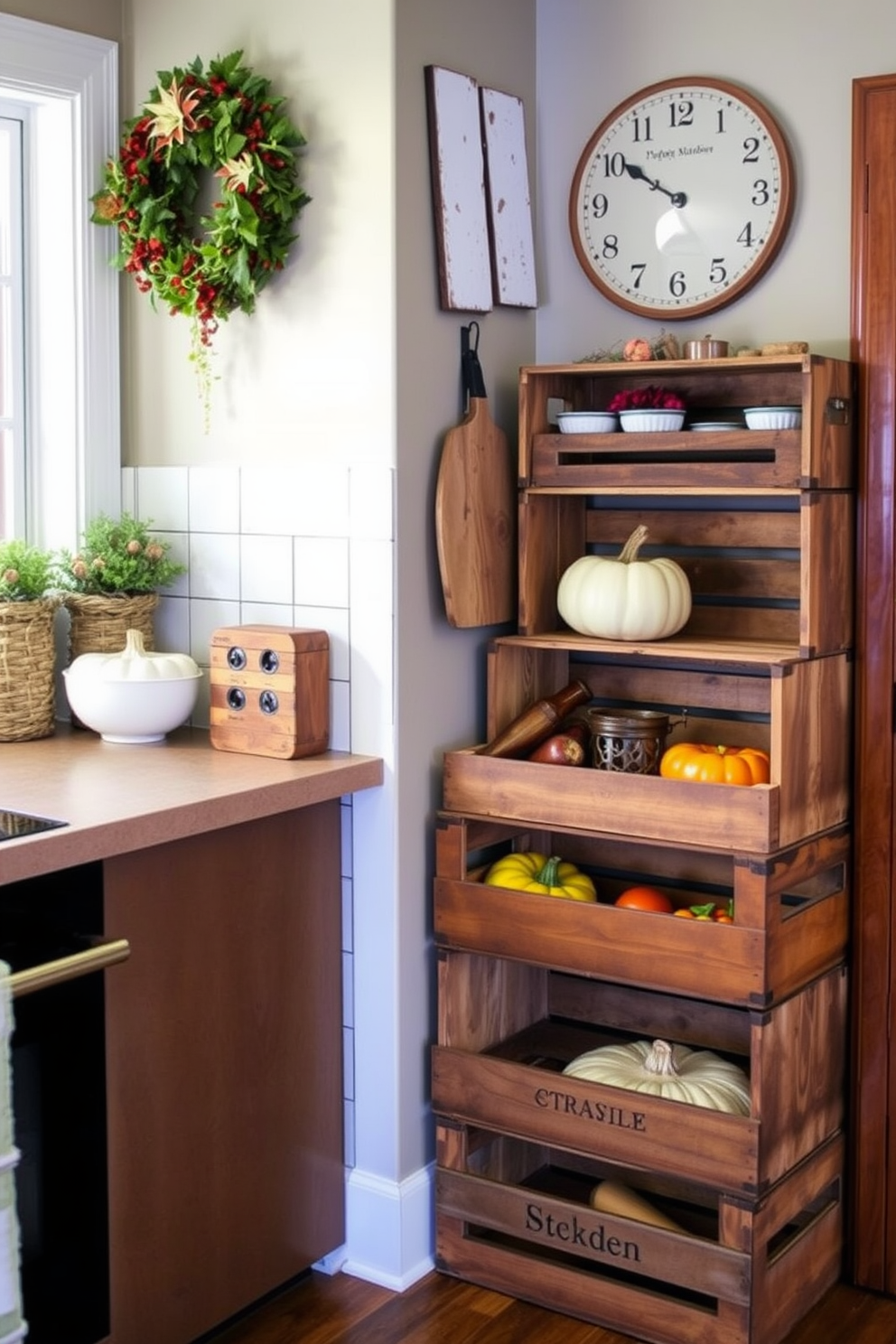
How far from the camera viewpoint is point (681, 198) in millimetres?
2875

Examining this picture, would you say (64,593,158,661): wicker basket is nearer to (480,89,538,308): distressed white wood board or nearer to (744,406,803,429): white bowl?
(480,89,538,308): distressed white wood board

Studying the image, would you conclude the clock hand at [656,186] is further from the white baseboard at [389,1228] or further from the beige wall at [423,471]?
the white baseboard at [389,1228]

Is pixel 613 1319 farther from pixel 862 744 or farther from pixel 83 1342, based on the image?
pixel 862 744

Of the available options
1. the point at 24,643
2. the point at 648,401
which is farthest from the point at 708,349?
the point at 24,643

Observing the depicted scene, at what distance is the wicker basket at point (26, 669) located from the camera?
2.84 meters

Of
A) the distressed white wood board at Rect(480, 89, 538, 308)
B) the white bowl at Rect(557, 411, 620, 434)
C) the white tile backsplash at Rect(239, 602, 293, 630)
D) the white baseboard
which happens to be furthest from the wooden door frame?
the white tile backsplash at Rect(239, 602, 293, 630)

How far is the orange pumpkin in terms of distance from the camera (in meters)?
2.60

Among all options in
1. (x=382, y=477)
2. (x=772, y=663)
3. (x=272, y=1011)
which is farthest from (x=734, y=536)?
(x=272, y=1011)

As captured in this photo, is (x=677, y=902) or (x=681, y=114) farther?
(x=677, y=902)

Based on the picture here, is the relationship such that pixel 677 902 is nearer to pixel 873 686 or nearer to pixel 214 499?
pixel 873 686

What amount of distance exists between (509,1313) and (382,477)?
56.1 inches

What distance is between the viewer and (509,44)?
2.96m

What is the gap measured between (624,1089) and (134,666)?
110cm

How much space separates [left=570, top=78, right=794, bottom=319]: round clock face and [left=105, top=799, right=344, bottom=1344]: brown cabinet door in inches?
43.3
